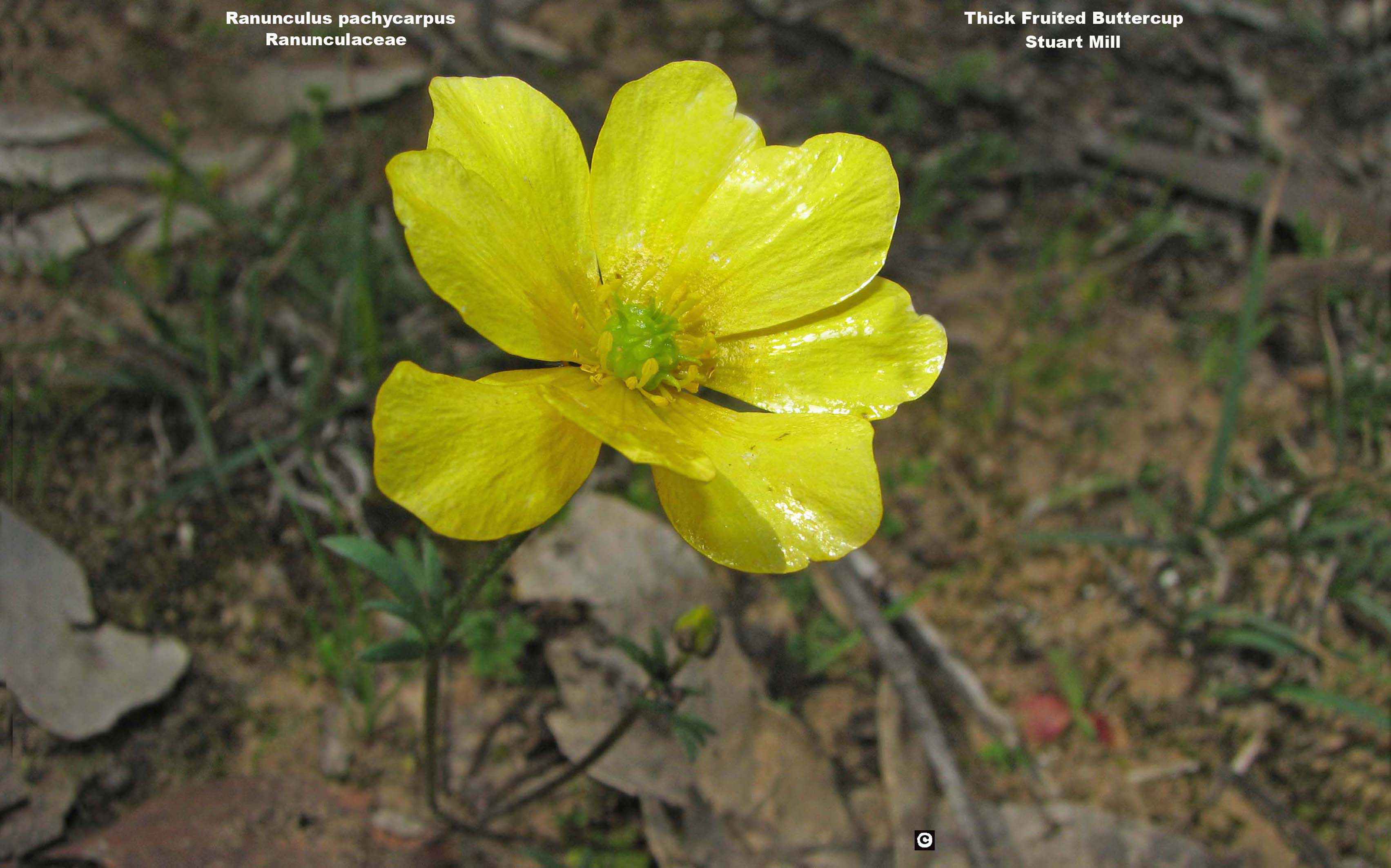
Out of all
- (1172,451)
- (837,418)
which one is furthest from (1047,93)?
(837,418)

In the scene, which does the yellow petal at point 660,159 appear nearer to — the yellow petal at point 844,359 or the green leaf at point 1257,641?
the yellow petal at point 844,359

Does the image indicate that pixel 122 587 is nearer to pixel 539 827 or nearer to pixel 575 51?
pixel 539 827

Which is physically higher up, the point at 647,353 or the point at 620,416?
the point at 647,353

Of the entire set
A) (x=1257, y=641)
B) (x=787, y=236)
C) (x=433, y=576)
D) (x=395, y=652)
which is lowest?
(x=1257, y=641)

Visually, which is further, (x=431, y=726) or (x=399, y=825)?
(x=399, y=825)

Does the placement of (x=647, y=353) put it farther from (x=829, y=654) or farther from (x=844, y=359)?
(x=829, y=654)

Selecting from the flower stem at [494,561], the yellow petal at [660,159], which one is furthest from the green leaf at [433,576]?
the yellow petal at [660,159]

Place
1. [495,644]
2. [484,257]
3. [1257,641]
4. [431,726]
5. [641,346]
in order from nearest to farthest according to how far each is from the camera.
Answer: [484,257], [641,346], [431,726], [495,644], [1257,641]

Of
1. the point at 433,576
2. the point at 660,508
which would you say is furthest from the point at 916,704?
the point at 433,576
